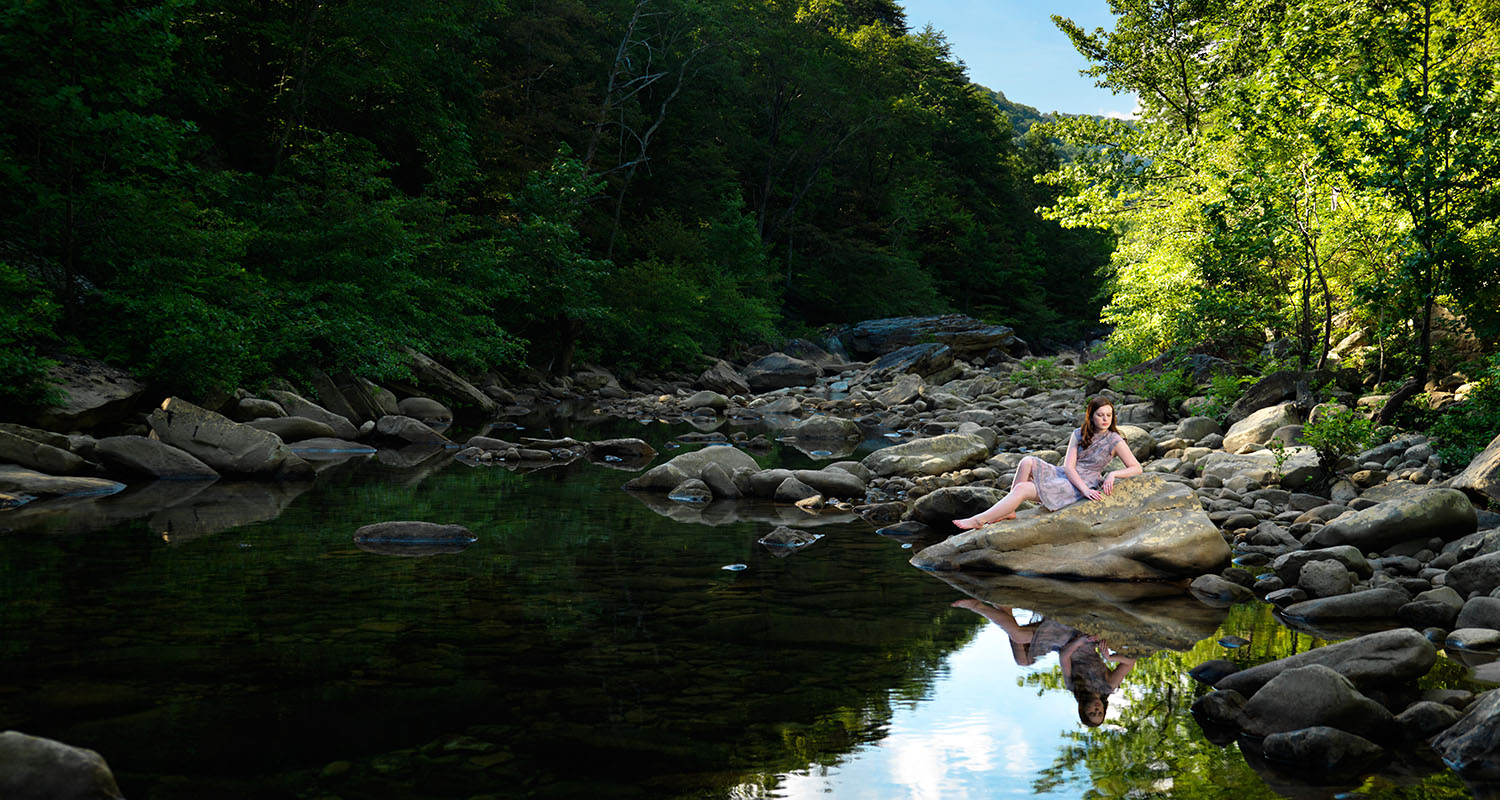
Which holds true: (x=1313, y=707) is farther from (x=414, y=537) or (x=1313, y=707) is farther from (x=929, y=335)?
(x=929, y=335)

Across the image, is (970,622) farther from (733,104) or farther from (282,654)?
(733,104)

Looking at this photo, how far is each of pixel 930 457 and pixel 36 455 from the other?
30.9 ft

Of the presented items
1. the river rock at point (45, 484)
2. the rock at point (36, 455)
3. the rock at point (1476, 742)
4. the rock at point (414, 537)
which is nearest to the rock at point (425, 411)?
the rock at point (36, 455)

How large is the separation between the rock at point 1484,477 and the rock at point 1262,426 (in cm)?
357

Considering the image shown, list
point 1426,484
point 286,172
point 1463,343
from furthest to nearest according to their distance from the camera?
point 286,172
point 1463,343
point 1426,484

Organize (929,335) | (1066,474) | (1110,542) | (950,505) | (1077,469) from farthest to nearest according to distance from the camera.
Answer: (929,335), (950,505), (1077,469), (1066,474), (1110,542)

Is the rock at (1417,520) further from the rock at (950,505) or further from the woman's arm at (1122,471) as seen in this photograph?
the rock at (950,505)

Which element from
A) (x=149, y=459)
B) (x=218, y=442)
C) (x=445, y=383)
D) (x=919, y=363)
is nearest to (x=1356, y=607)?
(x=218, y=442)

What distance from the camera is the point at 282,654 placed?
4633 millimetres

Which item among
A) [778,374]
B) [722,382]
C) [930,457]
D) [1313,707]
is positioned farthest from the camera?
[778,374]

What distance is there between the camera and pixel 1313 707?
3848 mm

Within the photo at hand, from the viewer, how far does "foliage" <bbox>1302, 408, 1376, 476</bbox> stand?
9.17m

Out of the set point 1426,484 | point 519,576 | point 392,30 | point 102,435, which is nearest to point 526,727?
point 519,576

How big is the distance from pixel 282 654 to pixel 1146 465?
32.8 feet
